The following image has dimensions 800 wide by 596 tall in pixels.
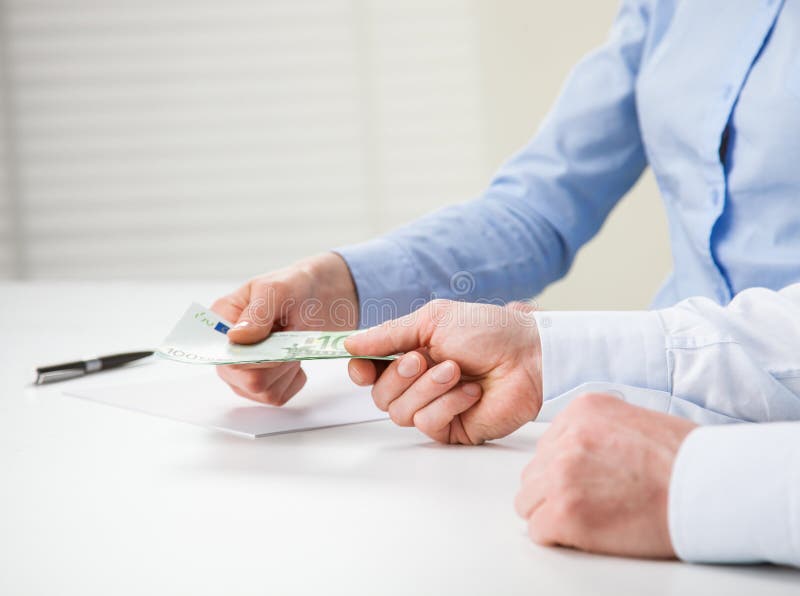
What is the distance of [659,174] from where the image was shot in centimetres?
99

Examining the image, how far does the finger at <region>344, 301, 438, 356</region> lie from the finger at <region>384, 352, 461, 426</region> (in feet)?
0.10

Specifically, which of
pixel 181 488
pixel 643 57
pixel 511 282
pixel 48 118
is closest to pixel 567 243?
pixel 511 282

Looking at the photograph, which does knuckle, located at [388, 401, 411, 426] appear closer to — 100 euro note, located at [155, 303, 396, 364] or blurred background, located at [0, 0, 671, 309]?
100 euro note, located at [155, 303, 396, 364]

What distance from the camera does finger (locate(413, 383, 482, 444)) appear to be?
613 mm

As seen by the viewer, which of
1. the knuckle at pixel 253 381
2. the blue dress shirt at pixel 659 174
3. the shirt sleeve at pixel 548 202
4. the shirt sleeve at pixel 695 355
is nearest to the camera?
the shirt sleeve at pixel 695 355

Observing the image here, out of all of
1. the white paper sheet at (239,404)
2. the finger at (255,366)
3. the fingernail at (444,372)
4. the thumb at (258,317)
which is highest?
the thumb at (258,317)

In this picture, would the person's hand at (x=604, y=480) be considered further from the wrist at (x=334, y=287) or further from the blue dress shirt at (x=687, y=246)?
the wrist at (x=334, y=287)

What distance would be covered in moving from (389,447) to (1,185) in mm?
2535

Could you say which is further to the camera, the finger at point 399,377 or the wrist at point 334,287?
the wrist at point 334,287

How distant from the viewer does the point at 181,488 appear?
0.54 meters

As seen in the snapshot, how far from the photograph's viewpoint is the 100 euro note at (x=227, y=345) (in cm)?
63

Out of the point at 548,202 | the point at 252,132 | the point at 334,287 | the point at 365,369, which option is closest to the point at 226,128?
the point at 252,132

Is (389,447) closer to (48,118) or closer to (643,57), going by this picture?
(643,57)

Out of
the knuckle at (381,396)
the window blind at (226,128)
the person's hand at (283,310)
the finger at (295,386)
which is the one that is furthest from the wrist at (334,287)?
the window blind at (226,128)
